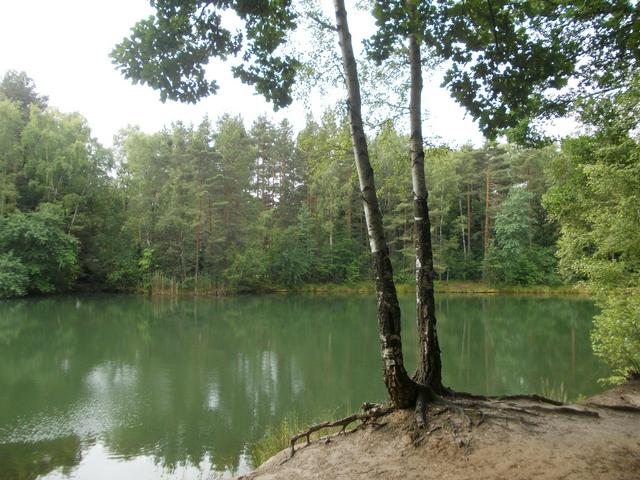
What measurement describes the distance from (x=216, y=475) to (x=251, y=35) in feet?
17.8

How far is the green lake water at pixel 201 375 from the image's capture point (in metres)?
6.75

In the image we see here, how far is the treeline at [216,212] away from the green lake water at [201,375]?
7.83 m

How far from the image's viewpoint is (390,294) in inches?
169

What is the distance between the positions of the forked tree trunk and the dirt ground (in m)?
0.30

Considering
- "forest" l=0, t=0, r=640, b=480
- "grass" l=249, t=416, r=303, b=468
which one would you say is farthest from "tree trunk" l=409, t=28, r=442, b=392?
"grass" l=249, t=416, r=303, b=468

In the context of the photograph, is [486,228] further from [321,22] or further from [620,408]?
[321,22]

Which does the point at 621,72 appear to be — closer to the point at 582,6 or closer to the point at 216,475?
the point at 582,6

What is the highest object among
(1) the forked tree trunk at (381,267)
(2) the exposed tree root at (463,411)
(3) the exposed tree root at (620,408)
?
(1) the forked tree trunk at (381,267)

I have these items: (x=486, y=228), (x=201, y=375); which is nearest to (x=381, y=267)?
(x=201, y=375)

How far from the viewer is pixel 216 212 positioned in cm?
3089

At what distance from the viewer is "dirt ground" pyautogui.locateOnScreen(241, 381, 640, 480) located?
131 inches

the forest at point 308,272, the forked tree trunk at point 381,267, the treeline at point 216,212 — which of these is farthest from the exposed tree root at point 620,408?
the treeline at point 216,212

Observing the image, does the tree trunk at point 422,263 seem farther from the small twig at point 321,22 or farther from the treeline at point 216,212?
the treeline at point 216,212

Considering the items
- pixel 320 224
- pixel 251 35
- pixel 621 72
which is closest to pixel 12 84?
pixel 320 224
